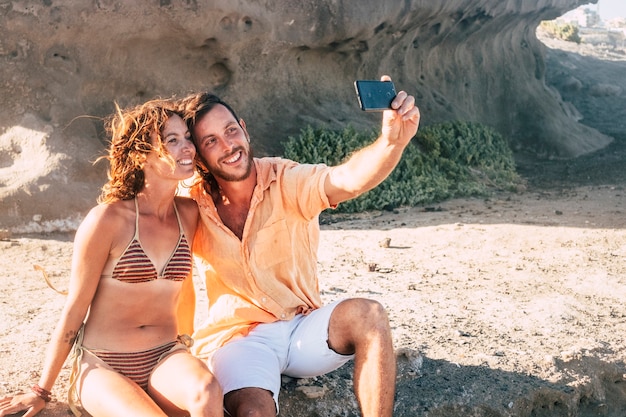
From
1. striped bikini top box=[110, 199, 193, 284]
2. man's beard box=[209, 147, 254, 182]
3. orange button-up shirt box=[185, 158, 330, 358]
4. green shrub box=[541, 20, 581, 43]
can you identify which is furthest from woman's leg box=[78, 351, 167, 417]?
green shrub box=[541, 20, 581, 43]

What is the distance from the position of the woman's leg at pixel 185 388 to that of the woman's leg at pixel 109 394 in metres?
0.08

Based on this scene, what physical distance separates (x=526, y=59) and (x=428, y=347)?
11704mm

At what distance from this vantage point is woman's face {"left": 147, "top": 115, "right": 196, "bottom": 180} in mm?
3051

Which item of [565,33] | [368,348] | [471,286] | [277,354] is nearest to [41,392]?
[277,354]

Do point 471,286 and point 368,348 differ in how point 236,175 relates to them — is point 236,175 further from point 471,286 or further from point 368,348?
point 471,286

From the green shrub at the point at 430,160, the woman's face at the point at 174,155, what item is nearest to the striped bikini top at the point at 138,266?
the woman's face at the point at 174,155

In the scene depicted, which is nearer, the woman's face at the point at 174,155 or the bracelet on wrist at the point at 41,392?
the bracelet on wrist at the point at 41,392

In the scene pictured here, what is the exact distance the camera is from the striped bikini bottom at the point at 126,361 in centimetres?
293

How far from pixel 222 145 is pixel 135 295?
0.64 m

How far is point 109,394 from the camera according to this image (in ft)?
9.18

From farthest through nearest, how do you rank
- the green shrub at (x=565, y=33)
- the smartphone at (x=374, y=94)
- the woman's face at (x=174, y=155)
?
the green shrub at (x=565, y=33) < the woman's face at (x=174, y=155) < the smartphone at (x=374, y=94)

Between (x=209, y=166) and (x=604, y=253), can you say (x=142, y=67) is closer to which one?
(x=604, y=253)

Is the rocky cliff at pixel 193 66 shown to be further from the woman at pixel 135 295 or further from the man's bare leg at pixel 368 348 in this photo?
the man's bare leg at pixel 368 348

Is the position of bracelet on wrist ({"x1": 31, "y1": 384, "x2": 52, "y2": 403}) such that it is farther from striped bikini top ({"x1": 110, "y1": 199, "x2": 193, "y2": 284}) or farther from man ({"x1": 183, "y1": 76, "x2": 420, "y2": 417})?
man ({"x1": 183, "y1": 76, "x2": 420, "y2": 417})
